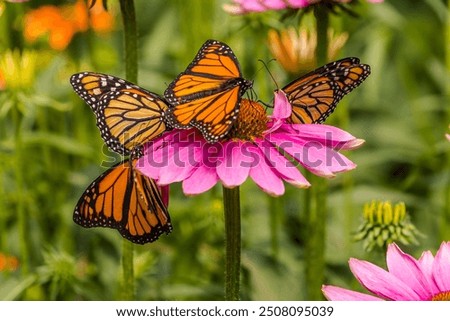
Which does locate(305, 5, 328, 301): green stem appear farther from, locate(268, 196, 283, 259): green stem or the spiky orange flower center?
the spiky orange flower center

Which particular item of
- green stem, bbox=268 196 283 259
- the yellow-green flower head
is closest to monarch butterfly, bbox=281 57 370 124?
the yellow-green flower head

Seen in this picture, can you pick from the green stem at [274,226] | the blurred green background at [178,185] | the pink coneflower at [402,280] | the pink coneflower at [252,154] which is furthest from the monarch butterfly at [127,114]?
the green stem at [274,226]

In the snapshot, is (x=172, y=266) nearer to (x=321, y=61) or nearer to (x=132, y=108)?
(x=321, y=61)

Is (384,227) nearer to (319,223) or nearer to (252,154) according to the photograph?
(319,223)

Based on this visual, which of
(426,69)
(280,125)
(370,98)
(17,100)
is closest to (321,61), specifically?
(280,125)

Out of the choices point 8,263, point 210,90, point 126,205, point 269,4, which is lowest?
point 8,263

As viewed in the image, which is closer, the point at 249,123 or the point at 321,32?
the point at 249,123

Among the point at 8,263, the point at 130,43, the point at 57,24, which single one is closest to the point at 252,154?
the point at 130,43
